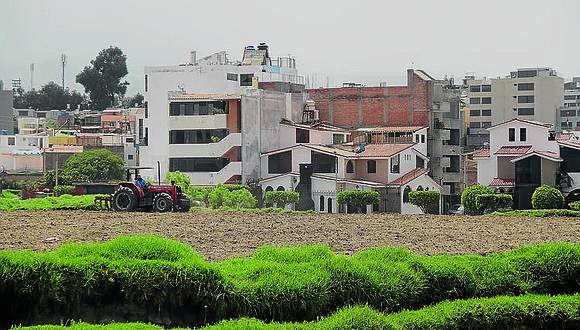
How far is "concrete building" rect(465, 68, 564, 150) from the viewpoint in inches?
2810

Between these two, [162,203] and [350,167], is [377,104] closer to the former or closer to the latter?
[350,167]

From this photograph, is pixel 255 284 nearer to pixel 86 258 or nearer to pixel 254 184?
pixel 86 258

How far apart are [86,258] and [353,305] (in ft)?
10.2

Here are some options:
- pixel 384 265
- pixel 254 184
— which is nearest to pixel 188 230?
pixel 384 265

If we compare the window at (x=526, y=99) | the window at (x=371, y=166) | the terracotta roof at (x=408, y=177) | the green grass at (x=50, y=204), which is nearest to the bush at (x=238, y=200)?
the green grass at (x=50, y=204)

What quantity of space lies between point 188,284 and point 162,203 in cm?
1919

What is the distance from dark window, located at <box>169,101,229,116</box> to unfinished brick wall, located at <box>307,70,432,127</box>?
10.4 metres

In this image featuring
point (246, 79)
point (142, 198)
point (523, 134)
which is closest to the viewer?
point (142, 198)

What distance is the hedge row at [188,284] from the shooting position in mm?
10930

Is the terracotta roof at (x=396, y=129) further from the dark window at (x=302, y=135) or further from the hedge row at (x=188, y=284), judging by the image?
the hedge row at (x=188, y=284)

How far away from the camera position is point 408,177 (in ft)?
147

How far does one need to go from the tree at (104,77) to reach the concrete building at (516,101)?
104 feet

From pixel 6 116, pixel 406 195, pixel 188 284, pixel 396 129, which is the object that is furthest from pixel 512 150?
pixel 6 116

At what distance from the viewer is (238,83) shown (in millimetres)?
55906
